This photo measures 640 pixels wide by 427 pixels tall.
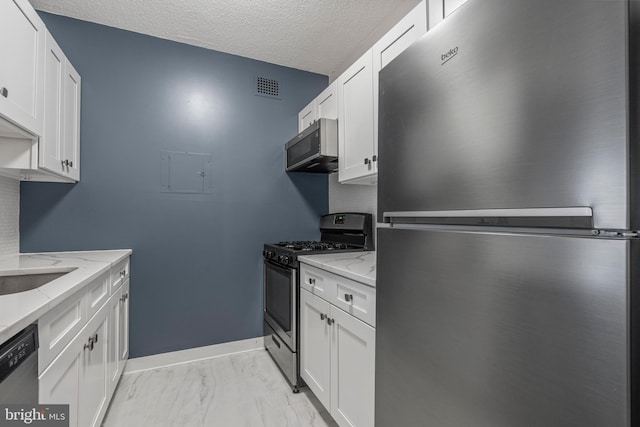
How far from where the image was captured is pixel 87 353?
4.41 feet

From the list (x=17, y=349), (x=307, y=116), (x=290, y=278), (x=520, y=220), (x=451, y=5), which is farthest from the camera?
(x=307, y=116)

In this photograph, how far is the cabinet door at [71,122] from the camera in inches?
75.0

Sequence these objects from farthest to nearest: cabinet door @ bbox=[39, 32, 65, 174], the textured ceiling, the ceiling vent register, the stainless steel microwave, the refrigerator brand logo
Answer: the ceiling vent register < the stainless steel microwave < the textured ceiling < cabinet door @ bbox=[39, 32, 65, 174] < the refrigerator brand logo

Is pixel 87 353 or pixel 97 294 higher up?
pixel 97 294

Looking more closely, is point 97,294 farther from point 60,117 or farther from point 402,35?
point 402,35

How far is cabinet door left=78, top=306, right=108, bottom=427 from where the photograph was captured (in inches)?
50.8

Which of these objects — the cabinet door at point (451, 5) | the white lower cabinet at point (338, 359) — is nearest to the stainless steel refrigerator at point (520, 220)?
the cabinet door at point (451, 5)

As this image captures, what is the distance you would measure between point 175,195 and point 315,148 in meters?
1.22

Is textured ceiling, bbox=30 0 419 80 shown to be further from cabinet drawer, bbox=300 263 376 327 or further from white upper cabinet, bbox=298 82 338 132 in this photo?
cabinet drawer, bbox=300 263 376 327

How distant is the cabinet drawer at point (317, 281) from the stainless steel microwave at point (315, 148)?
0.83 m

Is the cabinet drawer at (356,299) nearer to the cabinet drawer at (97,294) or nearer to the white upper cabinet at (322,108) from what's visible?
the cabinet drawer at (97,294)

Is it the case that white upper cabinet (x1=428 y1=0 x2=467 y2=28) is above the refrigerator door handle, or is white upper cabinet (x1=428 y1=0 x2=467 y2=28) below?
above

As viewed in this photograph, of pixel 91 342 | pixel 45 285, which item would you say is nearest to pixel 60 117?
pixel 45 285

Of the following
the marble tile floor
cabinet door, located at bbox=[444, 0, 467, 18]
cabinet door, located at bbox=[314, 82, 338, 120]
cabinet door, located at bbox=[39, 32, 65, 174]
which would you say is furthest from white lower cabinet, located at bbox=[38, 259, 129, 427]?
cabinet door, located at bbox=[314, 82, 338, 120]
